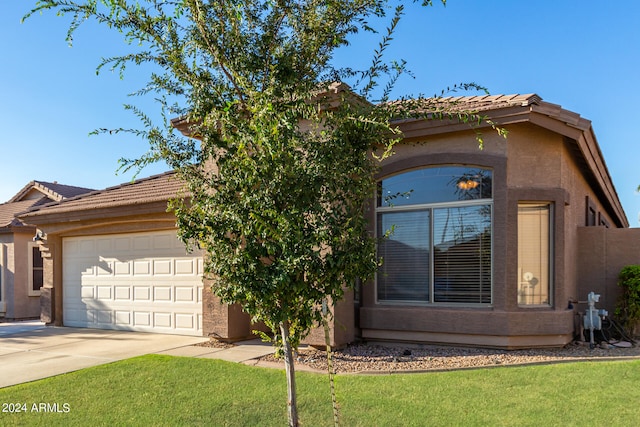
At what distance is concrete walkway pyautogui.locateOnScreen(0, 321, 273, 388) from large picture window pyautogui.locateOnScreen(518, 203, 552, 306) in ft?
15.1

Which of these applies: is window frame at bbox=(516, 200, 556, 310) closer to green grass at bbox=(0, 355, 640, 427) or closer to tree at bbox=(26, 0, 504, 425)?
green grass at bbox=(0, 355, 640, 427)

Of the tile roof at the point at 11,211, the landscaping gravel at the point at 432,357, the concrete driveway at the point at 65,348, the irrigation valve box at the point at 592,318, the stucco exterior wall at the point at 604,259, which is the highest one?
the tile roof at the point at 11,211

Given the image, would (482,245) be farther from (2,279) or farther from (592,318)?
(2,279)

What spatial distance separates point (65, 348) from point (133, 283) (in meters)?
2.50

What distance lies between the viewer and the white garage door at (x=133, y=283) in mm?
10617

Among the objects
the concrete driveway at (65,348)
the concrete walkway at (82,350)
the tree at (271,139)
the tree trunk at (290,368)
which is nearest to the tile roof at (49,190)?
the concrete driveway at (65,348)

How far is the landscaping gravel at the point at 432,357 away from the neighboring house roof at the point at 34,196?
12815 mm

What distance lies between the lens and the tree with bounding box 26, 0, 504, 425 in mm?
3697

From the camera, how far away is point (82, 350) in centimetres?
900

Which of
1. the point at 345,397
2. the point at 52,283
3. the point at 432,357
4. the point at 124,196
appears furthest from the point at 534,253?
the point at 52,283

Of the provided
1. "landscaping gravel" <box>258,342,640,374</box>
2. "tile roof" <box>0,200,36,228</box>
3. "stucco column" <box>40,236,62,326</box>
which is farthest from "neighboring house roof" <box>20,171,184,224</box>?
"landscaping gravel" <box>258,342,640,374</box>

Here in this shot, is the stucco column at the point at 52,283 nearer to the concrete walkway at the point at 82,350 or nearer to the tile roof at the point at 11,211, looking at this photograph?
the concrete walkway at the point at 82,350

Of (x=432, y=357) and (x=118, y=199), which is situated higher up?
(x=118, y=199)

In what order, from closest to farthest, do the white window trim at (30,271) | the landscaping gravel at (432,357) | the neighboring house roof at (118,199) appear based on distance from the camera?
1. the landscaping gravel at (432,357)
2. the neighboring house roof at (118,199)
3. the white window trim at (30,271)
